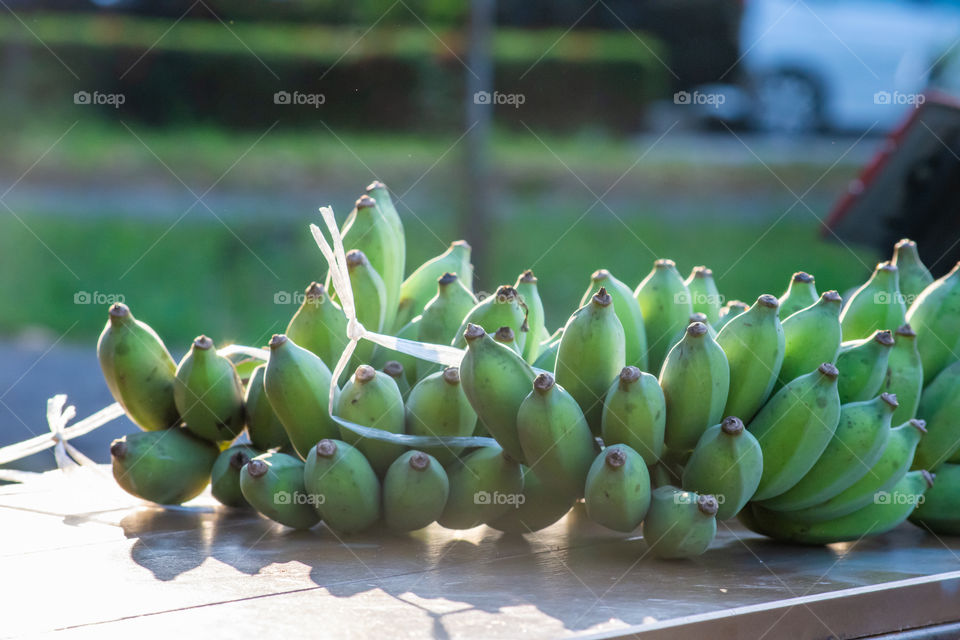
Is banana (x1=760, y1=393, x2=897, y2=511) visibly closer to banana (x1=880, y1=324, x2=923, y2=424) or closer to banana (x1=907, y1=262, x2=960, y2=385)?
banana (x1=880, y1=324, x2=923, y2=424)

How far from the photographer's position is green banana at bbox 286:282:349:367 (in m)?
1.51

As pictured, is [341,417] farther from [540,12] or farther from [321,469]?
[540,12]

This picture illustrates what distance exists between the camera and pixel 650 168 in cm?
926

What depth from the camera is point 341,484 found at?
4.29ft

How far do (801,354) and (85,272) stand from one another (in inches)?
259

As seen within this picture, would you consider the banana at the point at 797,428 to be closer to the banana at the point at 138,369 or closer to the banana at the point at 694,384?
the banana at the point at 694,384

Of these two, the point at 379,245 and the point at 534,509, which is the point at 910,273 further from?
the point at 379,245

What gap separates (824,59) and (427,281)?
8982 mm

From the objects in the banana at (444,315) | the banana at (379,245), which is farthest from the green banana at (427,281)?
the banana at (444,315)

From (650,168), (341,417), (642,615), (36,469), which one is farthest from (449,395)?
(650,168)

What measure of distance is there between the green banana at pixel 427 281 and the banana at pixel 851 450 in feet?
2.05

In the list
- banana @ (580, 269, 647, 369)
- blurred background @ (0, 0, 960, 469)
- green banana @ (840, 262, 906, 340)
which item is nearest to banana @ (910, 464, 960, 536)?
green banana @ (840, 262, 906, 340)

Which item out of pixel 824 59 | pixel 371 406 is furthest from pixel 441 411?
pixel 824 59

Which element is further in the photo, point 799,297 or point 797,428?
point 799,297
